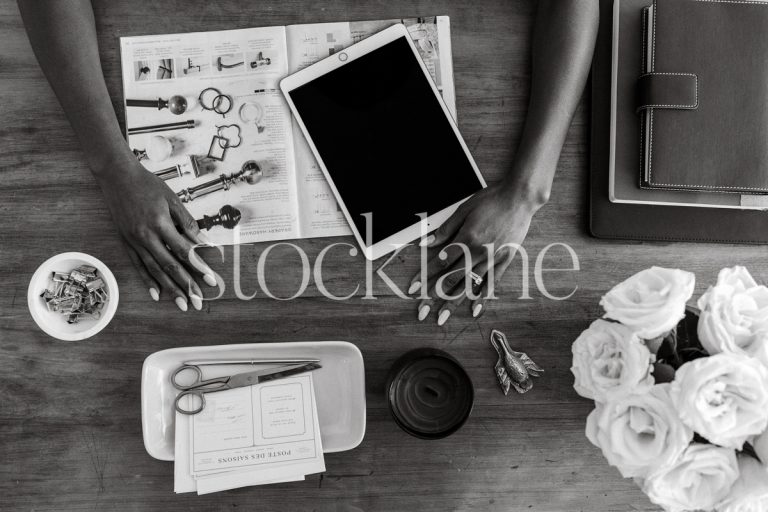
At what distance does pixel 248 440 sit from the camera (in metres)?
0.72

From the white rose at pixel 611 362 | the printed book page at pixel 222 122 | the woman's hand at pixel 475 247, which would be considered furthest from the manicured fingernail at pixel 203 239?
the white rose at pixel 611 362

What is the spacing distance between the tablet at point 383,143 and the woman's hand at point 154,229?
0.23 meters

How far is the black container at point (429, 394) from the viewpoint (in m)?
0.68

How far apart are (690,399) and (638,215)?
387 millimetres

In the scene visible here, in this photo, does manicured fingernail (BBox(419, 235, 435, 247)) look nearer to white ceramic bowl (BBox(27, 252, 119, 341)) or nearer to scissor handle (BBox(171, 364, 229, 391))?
scissor handle (BBox(171, 364, 229, 391))

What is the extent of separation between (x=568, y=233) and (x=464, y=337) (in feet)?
0.74

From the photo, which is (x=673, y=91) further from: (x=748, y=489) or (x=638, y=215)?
(x=748, y=489)

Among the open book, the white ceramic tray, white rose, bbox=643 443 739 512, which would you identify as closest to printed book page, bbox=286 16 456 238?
the open book

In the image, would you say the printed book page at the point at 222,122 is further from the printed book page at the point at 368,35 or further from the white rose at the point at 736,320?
the white rose at the point at 736,320

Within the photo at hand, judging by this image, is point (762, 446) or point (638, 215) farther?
point (638, 215)

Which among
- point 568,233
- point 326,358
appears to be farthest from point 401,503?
point 568,233

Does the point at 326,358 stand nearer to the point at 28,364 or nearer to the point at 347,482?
the point at 347,482

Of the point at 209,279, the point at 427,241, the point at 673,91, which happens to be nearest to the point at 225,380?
the point at 209,279

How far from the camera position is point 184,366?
2.41ft
